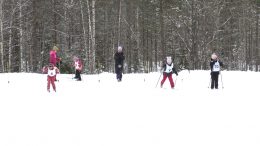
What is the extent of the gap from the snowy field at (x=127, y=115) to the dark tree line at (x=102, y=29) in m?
10.2

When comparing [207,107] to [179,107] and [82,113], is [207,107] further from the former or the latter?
[82,113]

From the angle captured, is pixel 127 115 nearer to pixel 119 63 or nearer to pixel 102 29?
pixel 119 63

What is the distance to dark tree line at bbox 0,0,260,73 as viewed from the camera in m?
29.7

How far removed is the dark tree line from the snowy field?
10150mm

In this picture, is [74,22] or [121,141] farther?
[74,22]

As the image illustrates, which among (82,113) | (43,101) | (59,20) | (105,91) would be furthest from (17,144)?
(59,20)

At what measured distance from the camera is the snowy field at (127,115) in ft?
25.4

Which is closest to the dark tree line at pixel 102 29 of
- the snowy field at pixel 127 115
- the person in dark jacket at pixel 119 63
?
the person in dark jacket at pixel 119 63

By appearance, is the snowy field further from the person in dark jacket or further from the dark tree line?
the dark tree line

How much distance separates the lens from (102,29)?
128 ft

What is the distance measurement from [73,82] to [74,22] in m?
18.9

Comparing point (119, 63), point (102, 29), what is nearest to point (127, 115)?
point (119, 63)

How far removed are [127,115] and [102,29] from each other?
2953cm

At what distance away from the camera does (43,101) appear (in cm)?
1262
